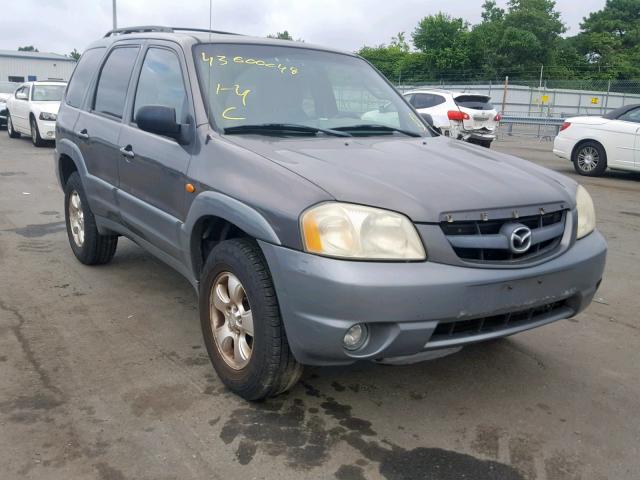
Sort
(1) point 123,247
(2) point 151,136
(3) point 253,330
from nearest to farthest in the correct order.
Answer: (3) point 253,330
(2) point 151,136
(1) point 123,247

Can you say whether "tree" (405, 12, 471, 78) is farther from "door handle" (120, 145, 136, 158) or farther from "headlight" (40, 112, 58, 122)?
"door handle" (120, 145, 136, 158)

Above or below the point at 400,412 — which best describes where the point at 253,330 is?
above

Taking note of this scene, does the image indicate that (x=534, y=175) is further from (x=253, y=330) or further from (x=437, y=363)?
(x=253, y=330)

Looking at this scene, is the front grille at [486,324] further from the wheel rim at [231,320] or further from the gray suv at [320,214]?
the wheel rim at [231,320]

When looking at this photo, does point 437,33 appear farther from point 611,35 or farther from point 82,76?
point 82,76

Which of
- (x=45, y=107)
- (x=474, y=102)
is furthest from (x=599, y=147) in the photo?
(x=45, y=107)

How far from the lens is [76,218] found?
5547 mm

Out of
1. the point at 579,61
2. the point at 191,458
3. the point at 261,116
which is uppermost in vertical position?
the point at 579,61

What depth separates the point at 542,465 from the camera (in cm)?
277

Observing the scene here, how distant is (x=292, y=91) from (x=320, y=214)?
144 cm

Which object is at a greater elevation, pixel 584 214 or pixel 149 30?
pixel 149 30

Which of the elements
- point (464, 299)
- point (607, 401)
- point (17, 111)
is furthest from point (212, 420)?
point (17, 111)

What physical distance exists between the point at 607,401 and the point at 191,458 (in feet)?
6.94

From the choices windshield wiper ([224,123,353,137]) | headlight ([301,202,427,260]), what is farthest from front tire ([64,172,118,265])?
headlight ([301,202,427,260])
